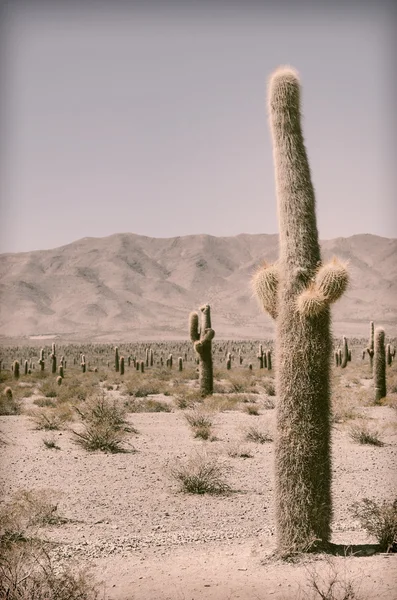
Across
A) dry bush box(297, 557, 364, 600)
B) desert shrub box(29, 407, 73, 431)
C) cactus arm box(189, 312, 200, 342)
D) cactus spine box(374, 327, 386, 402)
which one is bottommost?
desert shrub box(29, 407, 73, 431)

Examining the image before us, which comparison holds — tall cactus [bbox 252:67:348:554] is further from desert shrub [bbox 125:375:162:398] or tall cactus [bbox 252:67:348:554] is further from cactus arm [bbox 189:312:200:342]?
desert shrub [bbox 125:375:162:398]

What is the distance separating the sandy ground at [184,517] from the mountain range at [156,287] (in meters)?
77.9

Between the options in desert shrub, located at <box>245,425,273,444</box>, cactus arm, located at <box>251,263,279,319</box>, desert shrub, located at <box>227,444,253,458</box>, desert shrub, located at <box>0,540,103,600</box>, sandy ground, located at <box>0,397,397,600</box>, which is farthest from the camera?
desert shrub, located at <box>245,425,273,444</box>

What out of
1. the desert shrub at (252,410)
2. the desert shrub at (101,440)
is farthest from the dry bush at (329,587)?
the desert shrub at (252,410)

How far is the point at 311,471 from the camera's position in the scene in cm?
681

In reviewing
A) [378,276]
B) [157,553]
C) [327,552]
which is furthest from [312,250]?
[378,276]

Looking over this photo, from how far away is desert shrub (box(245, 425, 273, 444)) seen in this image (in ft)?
48.7

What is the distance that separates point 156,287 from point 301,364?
425ft

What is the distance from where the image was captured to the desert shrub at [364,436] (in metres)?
14.2

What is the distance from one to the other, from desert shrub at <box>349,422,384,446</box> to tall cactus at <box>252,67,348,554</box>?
7.73m

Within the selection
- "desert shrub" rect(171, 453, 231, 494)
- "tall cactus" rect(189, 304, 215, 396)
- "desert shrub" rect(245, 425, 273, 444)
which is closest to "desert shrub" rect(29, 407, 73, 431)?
"desert shrub" rect(245, 425, 273, 444)

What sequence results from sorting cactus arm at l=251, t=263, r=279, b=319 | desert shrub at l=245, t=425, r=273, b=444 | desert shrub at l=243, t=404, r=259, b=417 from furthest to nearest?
desert shrub at l=243, t=404, r=259, b=417, desert shrub at l=245, t=425, r=273, b=444, cactus arm at l=251, t=263, r=279, b=319

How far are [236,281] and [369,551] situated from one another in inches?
5207

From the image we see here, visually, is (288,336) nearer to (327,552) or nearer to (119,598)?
(327,552)
